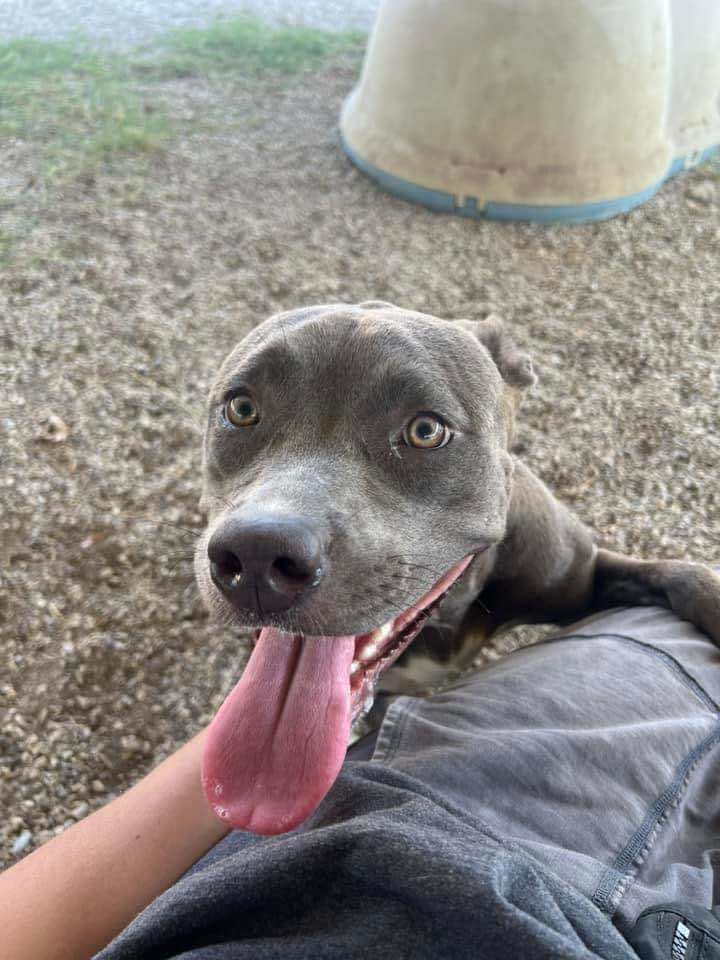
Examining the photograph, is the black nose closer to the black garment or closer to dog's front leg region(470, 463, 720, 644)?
the black garment

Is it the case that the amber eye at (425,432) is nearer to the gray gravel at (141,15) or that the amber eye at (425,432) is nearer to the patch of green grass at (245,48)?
the patch of green grass at (245,48)

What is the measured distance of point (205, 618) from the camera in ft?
10.9

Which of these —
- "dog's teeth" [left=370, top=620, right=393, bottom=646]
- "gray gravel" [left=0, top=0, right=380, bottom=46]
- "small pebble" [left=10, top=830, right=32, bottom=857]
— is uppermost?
"gray gravel" [left=0, top=0, right=380, bottom=46]

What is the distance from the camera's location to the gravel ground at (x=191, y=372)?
3076 millimetres

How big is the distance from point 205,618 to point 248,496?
5.69ft

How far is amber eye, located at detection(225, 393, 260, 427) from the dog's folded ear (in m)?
0.82

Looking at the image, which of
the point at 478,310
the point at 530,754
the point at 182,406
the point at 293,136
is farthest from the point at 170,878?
the point at 293,136

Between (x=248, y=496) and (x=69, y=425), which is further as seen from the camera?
(x=69, y=425)

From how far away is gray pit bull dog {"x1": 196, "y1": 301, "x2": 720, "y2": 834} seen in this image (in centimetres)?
161

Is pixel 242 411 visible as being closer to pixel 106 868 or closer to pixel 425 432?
pixel 425 432

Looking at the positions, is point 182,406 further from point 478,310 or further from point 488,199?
point 488,199

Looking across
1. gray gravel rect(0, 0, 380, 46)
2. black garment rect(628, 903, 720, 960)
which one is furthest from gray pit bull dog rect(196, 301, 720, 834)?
gray gravel rect(0, 0, 380, 46)

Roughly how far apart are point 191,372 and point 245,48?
5.29 m

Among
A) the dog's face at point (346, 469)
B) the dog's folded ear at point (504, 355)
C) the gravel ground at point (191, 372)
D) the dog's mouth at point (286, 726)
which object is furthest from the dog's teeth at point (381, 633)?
the gravel ground at point (191, 372)
